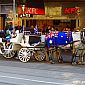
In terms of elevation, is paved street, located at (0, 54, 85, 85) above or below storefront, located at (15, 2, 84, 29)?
below

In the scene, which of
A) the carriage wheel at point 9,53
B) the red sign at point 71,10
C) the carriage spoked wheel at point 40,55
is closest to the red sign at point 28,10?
the red sign at point 71,10

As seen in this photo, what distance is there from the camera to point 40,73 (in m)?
13.2

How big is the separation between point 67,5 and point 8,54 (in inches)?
326

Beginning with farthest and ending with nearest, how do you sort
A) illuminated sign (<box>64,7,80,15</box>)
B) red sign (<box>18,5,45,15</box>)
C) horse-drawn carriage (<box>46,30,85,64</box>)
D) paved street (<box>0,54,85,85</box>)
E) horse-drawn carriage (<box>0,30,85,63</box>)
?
1. red sign (<box>18,5,45,15</box>)
2. illuminated sign (<box>64,7,80,15</box>)
3. horse-drawn carriage (<box>0,30,85,63</box>)
4. horse-drawn carriage (<box>46,30,85,64</box>)
5. paved street (<box>0,54,85,85</box>)

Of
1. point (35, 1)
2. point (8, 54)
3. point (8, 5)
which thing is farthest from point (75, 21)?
point (8, 54)

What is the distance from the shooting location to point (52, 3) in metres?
25.6

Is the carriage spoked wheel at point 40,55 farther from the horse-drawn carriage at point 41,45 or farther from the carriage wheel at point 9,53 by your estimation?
the carriage wheel at point 9,53

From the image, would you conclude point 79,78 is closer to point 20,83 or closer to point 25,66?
point 20,83

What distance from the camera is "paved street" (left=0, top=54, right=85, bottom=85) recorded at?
37.1ft

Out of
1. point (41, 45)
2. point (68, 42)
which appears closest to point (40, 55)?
point (41, 45)

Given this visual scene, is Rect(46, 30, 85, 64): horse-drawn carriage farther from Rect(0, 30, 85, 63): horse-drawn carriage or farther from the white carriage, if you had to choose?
the white carriage

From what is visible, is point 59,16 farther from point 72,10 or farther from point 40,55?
point 40,55

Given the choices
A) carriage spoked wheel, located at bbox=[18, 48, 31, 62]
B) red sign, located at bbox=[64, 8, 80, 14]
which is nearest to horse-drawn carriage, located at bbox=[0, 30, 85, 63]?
carriage spoked wheel, located at bbox=[18, 48, 31, 62]

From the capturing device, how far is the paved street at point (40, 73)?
11.3 m
